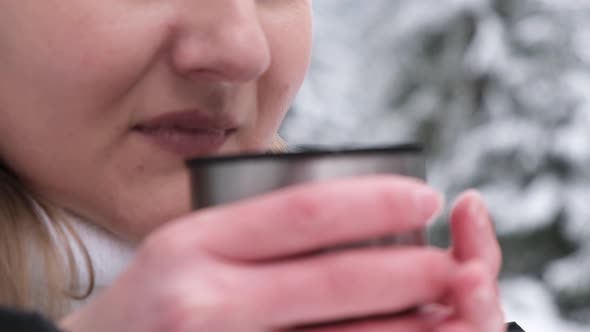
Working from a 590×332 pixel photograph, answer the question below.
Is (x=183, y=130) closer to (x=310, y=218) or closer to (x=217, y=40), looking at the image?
(x=217, y=40)

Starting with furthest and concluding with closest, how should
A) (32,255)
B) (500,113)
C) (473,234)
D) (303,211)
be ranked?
(500,113) < (32,255) < (473,234) < (303,211)

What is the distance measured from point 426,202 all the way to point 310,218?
60 mm

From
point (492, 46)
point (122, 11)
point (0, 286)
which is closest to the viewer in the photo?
point (122, 11)

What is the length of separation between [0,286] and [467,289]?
17.0 inches

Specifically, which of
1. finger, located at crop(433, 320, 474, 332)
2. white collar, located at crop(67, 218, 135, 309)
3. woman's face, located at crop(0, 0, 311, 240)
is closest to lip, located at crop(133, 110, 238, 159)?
woman's face, located at crop(0, 0, 311, 240)

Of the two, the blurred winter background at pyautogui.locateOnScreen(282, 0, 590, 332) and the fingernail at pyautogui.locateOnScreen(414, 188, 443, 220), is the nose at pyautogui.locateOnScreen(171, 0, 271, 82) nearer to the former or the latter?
the fingernail at pyautogui.locateOnScreen(414, 188, 443, 220)

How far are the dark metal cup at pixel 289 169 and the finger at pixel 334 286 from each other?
14mm

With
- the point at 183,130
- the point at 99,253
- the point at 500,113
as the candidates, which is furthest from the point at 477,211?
the point at 500,113

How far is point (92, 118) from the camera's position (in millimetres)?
559

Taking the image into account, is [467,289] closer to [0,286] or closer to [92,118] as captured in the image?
[92,118]

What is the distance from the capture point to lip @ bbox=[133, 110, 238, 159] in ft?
1.83

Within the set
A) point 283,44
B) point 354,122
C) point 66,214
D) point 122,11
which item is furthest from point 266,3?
point 354,122

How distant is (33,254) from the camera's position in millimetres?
644

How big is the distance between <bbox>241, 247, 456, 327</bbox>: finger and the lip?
0.74ft
